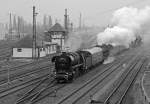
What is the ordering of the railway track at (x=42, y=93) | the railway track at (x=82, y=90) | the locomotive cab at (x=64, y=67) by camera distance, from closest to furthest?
1. the railway track at (x=42, y=93)
2. the railway track at (x=82, y=90)
3. the locomotive cab at (x=64, y=67)

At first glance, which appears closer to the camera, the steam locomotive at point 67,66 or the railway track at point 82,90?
the railway track at point 82,90

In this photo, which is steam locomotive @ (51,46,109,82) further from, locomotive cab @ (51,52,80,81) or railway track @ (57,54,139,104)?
railway track @ (57,54,139,104)

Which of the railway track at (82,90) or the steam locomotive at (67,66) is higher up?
the steam locomotive at (67,66)

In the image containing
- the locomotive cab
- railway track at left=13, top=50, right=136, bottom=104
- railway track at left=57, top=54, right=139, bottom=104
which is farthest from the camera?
the locomotive cab

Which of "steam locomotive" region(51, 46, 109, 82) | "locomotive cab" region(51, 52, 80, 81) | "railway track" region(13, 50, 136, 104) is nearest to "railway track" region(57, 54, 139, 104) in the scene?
"railway track" region(13, 50, 136, 104)

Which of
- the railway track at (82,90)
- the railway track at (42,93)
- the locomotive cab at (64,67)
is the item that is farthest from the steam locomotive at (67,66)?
the railway track at (82,90)

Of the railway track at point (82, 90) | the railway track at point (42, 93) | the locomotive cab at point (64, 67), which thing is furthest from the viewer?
the locomotive cab at point (64, 67)

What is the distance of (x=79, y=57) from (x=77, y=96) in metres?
10.7

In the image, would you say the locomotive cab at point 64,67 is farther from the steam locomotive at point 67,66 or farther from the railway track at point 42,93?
the railway track at point 42,93

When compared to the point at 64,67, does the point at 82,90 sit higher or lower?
lower

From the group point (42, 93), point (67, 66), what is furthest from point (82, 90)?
point (67, 66)

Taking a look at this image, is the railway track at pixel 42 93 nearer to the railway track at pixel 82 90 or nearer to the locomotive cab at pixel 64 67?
the locomotive cab at pixel 64 67

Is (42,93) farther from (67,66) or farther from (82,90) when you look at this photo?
(67,66)

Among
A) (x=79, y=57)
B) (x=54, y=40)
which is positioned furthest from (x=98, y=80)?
(x=54, y=40)
